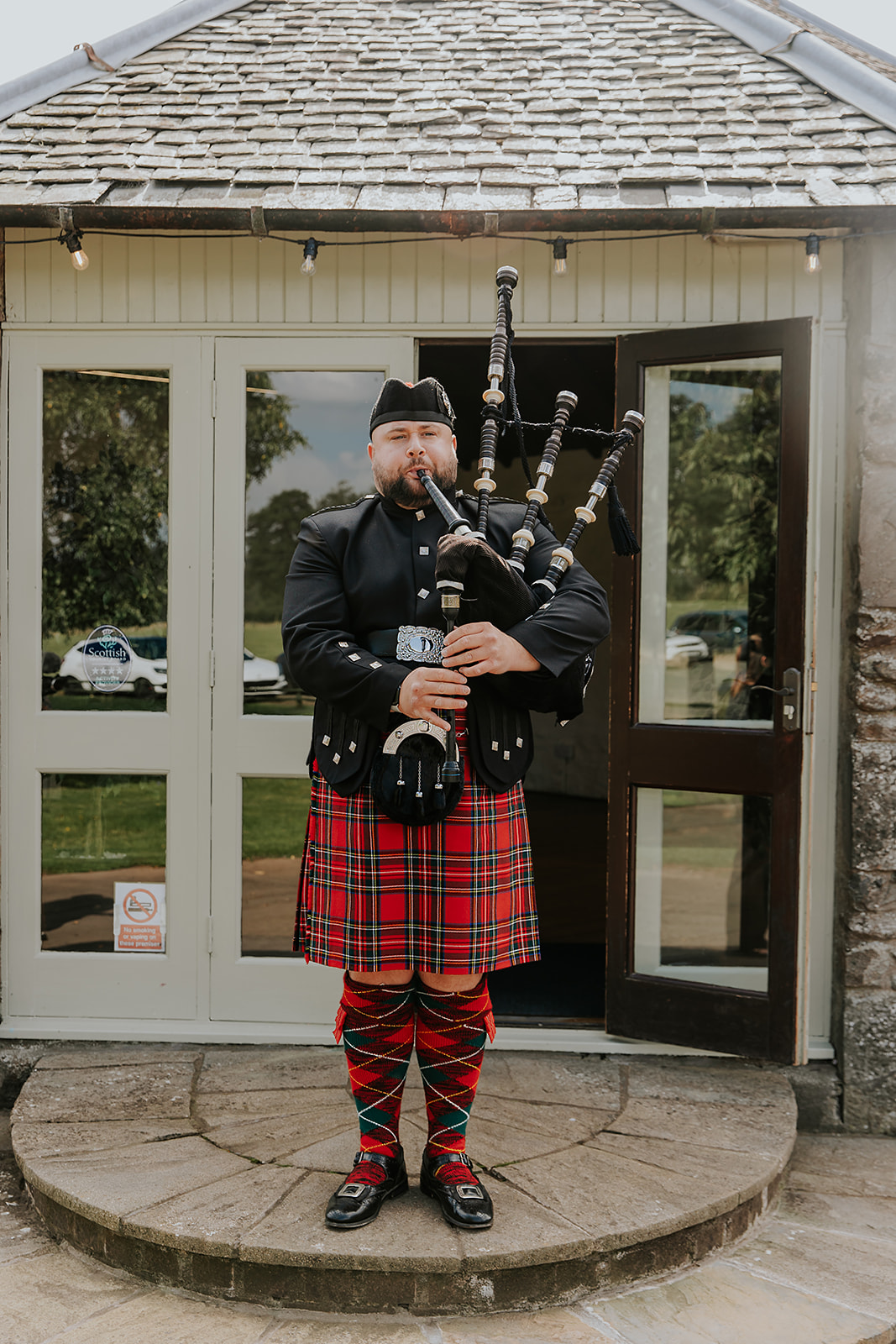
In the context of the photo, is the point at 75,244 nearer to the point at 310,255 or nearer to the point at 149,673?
the point at 310,255

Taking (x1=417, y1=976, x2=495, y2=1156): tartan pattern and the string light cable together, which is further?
the string light cable

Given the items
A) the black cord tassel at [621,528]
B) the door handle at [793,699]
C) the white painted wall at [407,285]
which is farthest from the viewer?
the white painted wall at [407,285]

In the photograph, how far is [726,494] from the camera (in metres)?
3.67

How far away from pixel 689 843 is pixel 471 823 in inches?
59.9

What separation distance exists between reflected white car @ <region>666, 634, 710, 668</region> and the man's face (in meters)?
1.44

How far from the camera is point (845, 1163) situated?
10.3ft

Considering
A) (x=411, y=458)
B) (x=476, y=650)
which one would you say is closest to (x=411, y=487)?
(x=411, y=458)

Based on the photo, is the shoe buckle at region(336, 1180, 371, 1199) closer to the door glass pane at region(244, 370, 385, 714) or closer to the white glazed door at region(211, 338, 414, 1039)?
the white glazed door at region(211, 338, 414, 1039)

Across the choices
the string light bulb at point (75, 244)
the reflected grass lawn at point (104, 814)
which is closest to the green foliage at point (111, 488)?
the string light bulb at point (75, 244)

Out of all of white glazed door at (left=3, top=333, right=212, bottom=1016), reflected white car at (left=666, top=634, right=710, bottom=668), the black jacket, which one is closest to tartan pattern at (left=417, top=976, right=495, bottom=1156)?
the black jacket

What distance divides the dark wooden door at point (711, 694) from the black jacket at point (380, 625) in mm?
1111

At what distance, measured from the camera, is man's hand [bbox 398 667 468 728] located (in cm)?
217

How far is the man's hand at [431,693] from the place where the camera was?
7.12 feet

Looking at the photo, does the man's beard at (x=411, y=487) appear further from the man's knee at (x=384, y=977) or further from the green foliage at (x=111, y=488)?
the green foliage at (x=111, y=488)
